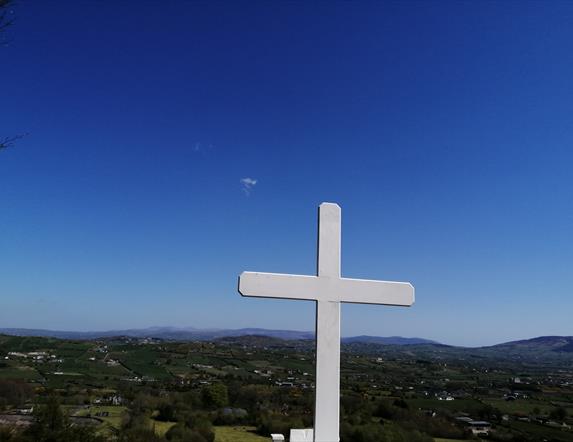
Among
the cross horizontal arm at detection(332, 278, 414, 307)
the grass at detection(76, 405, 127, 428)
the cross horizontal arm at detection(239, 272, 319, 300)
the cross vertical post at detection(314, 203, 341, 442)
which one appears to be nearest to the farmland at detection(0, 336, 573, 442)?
the grass at detection(76, 405, 127, 428)

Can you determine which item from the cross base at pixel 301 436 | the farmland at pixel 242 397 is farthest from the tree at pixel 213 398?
the cross base at pixel 301 436

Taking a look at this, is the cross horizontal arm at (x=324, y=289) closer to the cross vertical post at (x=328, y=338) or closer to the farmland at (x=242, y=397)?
the cross vertical post at (x=328, y=338)

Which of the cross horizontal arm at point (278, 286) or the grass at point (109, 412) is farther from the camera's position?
the grass at point (109, 412)

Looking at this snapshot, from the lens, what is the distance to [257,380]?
67.3m

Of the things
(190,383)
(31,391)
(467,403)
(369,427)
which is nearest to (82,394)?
(31,391)

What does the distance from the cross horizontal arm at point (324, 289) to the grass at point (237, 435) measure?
34.2 meters

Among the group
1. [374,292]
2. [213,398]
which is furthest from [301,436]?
[213,398]

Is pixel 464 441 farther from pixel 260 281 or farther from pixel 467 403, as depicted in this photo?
pixel 260 281

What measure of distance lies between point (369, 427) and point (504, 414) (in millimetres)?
29706

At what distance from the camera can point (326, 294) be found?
389 cm

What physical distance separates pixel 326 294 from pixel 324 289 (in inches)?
1.7

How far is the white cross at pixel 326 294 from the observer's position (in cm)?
371

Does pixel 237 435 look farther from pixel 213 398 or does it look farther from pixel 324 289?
pixel 324 289

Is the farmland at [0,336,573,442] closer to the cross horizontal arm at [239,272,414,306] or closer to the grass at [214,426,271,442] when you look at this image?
the grass at [214,426,271,442]
